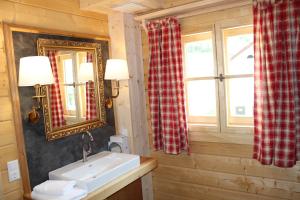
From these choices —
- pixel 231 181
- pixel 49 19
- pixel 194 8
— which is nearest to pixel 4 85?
pixel 49 19

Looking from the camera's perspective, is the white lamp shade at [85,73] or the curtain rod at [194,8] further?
the white lamp shade at [85,73]

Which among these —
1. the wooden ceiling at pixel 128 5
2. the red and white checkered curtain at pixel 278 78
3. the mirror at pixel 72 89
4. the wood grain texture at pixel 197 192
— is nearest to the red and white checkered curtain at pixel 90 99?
the mirror at pixel 72 89

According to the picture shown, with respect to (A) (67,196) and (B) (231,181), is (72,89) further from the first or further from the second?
(B) (231,181)

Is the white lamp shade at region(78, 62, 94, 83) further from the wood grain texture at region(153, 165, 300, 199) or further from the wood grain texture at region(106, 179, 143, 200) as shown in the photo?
the wood grain texture at region(153, 165, 300, 199)

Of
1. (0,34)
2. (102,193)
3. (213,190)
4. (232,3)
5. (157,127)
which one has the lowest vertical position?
(213,190)

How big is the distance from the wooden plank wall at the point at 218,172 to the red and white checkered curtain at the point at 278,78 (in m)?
0.19

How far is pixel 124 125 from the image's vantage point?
2.55m

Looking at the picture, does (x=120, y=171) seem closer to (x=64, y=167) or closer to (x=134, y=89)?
(x=64, y=167)

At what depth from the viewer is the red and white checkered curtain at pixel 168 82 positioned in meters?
2.28

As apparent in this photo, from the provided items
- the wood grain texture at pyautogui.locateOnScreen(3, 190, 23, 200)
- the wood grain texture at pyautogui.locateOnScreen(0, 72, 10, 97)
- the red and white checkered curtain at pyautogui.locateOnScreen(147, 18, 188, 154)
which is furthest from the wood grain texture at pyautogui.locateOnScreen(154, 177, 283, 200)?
the wood grain texture at pyautogui.locateOnScreen(0, 72, 10, 97)

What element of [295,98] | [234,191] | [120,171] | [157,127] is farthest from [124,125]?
[295,98]

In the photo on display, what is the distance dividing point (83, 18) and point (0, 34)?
0.76m

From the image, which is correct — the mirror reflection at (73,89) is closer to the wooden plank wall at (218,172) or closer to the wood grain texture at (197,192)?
the wooden plank wall at (218,172)

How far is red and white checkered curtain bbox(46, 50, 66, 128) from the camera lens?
1.97m
